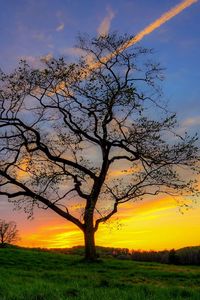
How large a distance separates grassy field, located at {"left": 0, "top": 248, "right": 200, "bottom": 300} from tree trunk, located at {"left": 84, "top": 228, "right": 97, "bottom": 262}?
3.23ft

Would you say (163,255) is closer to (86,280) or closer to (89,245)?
(89,245)

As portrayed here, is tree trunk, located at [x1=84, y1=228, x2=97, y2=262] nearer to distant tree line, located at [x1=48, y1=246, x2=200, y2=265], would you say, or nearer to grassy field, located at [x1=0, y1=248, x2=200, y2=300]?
grassy field, located at [x1=0, y1=248, x2=200, y2=300]

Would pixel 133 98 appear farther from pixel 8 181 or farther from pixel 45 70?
pixel 8 181

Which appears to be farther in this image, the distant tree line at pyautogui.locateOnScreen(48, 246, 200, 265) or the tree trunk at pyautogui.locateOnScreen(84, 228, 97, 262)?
the distant tree line at pyautogui.locateOnScreen(48, 246, 200, 265)

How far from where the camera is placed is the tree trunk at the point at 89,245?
131ft

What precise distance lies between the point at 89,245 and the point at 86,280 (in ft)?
53.5

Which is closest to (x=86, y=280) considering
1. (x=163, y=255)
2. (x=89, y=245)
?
(x=89, y=245)

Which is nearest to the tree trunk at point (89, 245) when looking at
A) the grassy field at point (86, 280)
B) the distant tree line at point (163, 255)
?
the grassy field at point (86, 280)

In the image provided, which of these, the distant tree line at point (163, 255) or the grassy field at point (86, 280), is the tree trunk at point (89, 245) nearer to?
the grassy field at point (86, 280)

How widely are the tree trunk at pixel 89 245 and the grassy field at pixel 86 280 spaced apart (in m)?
0.98

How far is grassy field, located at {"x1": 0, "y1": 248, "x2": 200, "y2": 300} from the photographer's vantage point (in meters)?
15.2

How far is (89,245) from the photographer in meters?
40.1

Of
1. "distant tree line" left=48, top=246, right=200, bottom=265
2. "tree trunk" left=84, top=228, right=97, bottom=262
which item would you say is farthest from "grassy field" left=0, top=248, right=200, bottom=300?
"distant tree line" left=48, top=246, right=200, bottom=265

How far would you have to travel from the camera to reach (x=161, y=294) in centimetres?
1616
